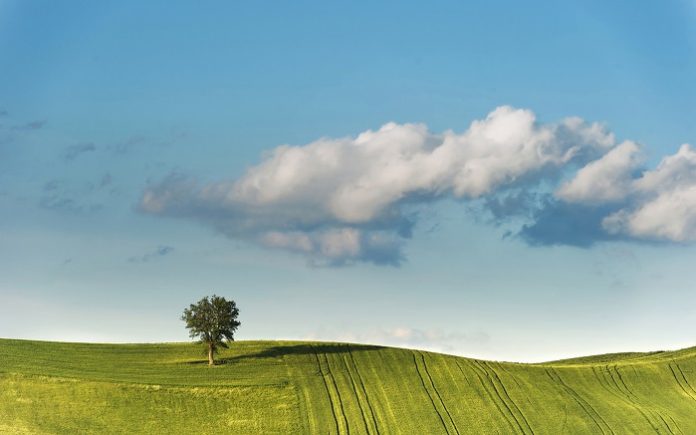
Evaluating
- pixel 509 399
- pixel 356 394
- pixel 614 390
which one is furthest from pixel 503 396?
pixel 356 394

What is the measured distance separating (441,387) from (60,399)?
35.5 meters

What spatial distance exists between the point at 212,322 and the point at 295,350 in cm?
1177

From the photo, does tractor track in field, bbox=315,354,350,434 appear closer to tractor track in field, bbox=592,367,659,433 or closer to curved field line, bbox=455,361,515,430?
curved field line, bbox=455,361,515,430

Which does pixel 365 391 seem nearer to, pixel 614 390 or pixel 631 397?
pixel 614 390

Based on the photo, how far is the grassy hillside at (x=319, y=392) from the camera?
76062 millimetres

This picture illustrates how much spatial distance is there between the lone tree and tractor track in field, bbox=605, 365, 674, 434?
40.4 metres

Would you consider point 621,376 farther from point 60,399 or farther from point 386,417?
point 60,399

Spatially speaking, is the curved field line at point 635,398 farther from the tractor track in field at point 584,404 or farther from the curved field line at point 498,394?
the curved field line at point 498,394

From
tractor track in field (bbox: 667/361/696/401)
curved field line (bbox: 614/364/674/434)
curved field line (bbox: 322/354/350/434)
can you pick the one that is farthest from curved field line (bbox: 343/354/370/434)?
tractor track in field (bbox: 667/361/696/401)

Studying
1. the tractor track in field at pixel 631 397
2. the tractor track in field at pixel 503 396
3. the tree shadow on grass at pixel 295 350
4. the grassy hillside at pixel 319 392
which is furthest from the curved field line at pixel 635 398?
the tree shadow on grass at pixel 295 350

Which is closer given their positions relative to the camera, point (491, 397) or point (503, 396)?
point (491, 397)

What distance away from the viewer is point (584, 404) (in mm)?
87125

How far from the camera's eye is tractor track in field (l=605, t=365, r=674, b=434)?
82.9 m

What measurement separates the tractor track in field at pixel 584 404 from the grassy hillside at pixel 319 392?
0.13 m
